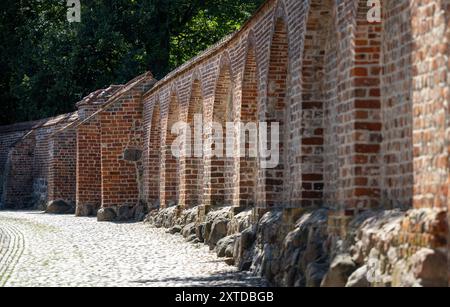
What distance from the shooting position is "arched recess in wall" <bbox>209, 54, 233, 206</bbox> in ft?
54.0

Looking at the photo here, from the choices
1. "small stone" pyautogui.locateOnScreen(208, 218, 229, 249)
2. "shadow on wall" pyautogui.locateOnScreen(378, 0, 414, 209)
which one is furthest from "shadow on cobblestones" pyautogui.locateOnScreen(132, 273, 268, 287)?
"small stone" pyautogui.locateOnScreen(208, 218, 229, 249)

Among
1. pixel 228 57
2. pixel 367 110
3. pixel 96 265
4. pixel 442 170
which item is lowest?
pixel 96 265

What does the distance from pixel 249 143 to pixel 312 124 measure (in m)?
4.07

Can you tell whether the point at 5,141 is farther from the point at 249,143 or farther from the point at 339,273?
the point at 339,273

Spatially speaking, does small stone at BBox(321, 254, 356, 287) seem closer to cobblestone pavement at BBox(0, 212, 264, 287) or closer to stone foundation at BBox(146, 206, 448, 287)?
stone foundation at BBox(146, 206, 448, 287)

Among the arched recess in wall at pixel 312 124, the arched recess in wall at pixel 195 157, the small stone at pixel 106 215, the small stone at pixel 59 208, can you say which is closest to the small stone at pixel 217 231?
the arched recess in wall at pixel 195 157

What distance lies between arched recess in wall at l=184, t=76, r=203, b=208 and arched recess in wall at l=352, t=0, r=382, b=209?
34.5 ft

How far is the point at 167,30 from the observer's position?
35031mm

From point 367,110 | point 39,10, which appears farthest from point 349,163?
point 39,10

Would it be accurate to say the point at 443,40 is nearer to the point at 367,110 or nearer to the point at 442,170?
the point at 442,170

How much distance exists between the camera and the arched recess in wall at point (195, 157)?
18859mm

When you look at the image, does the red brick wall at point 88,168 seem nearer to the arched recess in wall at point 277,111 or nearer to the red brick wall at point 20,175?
the red brick wall at point 20,175

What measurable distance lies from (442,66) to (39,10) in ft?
115

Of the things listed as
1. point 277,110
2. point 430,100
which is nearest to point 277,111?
point 277,110
